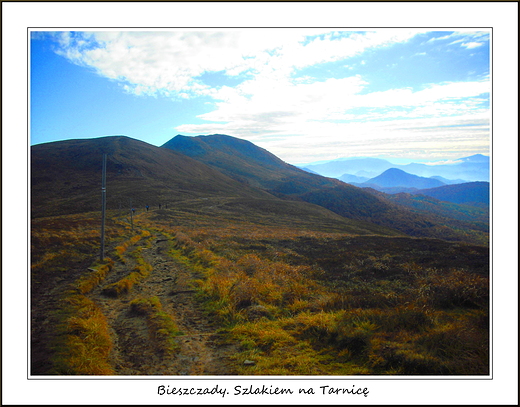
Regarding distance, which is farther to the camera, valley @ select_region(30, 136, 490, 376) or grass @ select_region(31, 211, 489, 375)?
valley @ select_region(30, 136, 490, 376)

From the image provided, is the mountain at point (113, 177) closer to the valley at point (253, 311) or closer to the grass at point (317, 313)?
the valley at point (253, 311)

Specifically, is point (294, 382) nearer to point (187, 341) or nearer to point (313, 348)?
point (313, 348)

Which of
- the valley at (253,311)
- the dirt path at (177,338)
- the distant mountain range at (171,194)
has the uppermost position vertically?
the distant mountain range at (171,194)

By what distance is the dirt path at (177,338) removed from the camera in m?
7.11

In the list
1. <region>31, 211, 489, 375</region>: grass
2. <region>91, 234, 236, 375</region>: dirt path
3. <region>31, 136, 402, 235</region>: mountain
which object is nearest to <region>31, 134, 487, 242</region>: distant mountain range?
<region>31, 136, 402, 235</region>: mountain

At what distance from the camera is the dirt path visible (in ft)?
23.3

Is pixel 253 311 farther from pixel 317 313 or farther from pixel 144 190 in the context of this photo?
pixel 144 190

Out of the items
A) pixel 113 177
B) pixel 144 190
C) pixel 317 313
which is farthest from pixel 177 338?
pixel 113 177

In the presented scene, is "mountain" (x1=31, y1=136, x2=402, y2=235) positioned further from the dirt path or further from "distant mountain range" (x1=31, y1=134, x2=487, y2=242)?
the dirt path

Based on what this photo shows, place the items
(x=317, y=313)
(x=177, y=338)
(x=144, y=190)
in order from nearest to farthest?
(x=177, y=338)
(x=317, y=313)
(x=144, y=190)

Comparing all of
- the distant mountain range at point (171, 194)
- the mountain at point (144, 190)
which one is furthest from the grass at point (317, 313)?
the distant mountain range at point (171, 194)

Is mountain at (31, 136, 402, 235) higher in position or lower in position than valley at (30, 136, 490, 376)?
higher

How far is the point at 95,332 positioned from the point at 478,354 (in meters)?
10.1

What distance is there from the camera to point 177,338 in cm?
856
